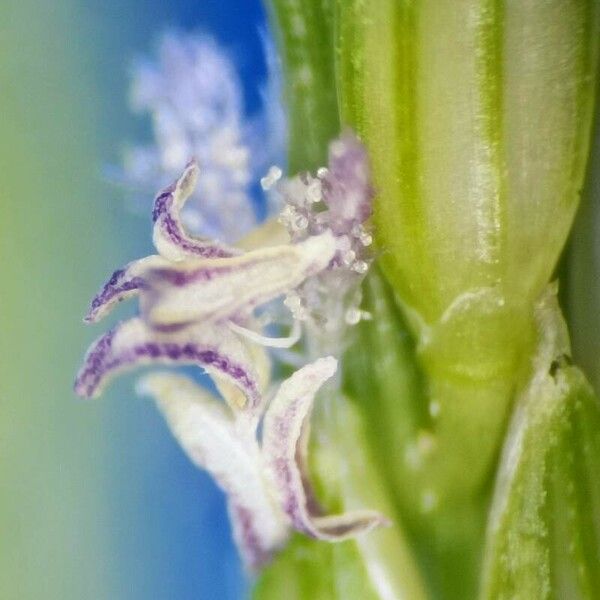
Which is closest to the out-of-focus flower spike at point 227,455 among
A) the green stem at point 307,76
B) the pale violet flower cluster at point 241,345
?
the pale violet flower cluster at point 241,345

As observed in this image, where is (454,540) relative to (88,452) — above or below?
below

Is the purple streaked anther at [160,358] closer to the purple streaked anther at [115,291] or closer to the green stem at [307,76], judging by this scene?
the purple streaked anther at [115,291]

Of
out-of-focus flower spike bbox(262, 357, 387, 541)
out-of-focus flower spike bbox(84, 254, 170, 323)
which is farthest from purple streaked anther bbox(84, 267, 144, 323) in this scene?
out-of-focus flower spike bbox(262, 357, 387, 541)

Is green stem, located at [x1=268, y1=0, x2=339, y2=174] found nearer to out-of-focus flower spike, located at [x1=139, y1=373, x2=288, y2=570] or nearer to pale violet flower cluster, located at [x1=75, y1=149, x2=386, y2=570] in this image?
pale violet flower cluster, located at [x1=75, y1=149, x2=386, y2=570]

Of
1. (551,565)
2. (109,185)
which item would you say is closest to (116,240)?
(109,185)

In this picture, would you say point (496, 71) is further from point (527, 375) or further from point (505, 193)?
point (527, 375)

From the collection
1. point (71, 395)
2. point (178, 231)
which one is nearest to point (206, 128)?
point (178, 231)

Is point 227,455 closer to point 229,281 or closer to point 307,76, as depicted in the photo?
point 229,281
